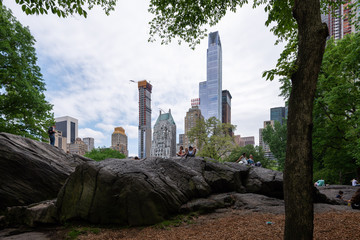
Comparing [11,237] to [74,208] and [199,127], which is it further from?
[199,127]

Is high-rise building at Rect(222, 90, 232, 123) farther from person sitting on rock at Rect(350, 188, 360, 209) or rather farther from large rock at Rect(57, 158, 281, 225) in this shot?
large rock at Rect(57, 158, 281, 225)

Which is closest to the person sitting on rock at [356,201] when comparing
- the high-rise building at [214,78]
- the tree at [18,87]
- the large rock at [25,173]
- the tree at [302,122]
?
the tree at [302,122]

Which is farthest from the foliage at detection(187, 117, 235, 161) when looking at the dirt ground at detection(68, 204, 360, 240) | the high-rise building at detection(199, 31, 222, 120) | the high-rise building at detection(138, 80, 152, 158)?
the high-rise building at detection(199, 31, 222, 120)

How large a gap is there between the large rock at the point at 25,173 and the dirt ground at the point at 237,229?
219 inches

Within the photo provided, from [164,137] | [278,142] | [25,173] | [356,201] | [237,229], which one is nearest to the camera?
[237,229]

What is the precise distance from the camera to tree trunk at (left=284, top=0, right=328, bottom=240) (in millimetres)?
3834

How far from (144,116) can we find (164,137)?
60.6 m

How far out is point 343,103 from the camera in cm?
1683

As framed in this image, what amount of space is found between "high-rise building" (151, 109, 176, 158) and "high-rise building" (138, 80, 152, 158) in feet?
142

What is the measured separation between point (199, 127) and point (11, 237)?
28720 millimetres

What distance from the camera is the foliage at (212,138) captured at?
33000 millimetres

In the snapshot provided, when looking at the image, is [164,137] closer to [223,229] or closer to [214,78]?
[214,78]

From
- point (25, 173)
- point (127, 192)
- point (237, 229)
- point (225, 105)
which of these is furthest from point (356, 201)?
point (225, 105)

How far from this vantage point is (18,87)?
17031 mm
